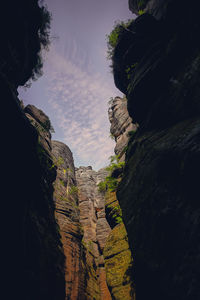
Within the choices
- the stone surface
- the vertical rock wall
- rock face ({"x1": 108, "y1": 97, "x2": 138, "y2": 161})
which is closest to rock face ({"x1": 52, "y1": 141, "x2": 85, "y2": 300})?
the stone surface

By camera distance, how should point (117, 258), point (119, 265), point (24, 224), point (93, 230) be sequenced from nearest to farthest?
1. point (24, 224)
2. point (119, 265)
3. point (117, 258)
4. point (93, 230)

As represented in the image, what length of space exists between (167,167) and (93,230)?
18194mm

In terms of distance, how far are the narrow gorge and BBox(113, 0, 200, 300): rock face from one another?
0.03 m

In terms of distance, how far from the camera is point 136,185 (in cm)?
678

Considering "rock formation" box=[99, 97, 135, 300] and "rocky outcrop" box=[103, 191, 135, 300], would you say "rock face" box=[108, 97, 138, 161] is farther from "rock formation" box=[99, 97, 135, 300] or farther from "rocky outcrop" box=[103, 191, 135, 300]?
"rocky outcrop" box=[103, 191, 135, 300]

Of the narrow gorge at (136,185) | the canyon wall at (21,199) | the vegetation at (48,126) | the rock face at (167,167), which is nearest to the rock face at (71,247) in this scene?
the narrow gorge at (136,185)

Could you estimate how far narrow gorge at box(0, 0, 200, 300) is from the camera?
4211 millimetres

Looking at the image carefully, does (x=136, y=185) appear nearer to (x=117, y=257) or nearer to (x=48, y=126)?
(x=117, y=257)

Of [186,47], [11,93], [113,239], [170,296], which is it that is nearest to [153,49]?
[186,47]

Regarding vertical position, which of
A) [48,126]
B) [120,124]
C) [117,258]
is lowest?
[117,258]

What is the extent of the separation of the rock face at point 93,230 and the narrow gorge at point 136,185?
33 cm

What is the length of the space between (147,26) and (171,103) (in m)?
6.55

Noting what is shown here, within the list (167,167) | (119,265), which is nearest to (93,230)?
(119,265)

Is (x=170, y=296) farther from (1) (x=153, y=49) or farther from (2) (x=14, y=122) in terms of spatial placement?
(1) (x=153, y=49)
